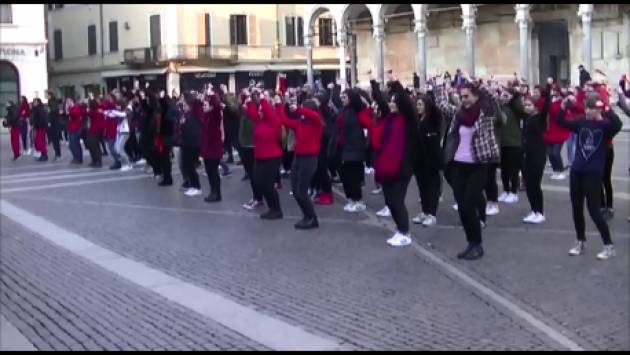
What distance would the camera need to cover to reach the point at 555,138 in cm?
1486

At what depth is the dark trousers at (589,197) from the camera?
910cm

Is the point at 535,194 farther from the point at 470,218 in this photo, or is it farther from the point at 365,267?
the point at 365,267

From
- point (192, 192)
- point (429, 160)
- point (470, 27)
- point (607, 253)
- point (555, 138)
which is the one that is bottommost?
point (607, 253)

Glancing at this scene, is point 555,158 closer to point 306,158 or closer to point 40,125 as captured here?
point 306,158

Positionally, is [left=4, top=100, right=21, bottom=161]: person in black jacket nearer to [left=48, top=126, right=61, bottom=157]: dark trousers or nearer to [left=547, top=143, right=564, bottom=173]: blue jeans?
[left=48, top=126, right=61, bottom=157]: dark trousers

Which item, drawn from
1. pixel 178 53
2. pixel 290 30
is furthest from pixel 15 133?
pixel 290 30

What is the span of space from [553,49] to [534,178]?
3053 centimetres

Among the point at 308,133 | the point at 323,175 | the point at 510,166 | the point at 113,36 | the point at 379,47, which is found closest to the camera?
the point at 308,133

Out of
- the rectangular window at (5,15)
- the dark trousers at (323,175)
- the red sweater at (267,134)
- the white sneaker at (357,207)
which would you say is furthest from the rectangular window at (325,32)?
the red sweater at (267,134)

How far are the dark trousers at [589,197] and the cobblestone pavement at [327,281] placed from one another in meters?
0.34

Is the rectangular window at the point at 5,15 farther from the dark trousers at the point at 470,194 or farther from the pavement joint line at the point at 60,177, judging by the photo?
the dark trousers at the point at 470,194

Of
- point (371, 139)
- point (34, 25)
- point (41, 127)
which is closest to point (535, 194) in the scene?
point (371, 139)

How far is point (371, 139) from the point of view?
11.9m

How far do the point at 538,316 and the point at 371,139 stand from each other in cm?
524
